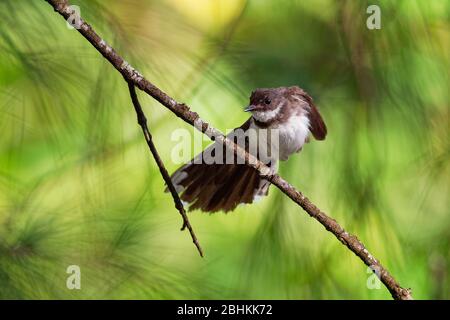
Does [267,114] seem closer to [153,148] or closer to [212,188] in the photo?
[212,188]

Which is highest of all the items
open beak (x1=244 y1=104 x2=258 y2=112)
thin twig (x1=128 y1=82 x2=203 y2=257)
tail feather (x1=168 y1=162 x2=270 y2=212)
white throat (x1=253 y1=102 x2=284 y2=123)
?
white throat (x1=253 y1=102 x2=284 y2=123)

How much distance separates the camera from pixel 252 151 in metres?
1.47

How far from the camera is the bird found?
4.14ft

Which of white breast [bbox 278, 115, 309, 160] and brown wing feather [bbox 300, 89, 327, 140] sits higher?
white breast [bbox 278, 115, 309, 160]

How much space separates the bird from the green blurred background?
9 cm

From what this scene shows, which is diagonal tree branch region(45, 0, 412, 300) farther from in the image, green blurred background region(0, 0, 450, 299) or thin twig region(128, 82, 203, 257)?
green blurred background region(0, 0, 450, 299)

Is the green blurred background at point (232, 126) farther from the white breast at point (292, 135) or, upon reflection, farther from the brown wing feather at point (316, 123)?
the white breast at point (292, 135)

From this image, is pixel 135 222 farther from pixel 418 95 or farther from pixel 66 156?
pixel 418 95

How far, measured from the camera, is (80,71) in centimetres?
112

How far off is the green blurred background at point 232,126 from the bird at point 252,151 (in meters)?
0.09

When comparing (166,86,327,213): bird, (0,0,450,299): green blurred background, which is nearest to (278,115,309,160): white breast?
(166,86,327,213): bird

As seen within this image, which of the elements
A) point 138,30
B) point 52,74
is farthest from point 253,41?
point 52,74

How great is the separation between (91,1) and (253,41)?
0.82 feet

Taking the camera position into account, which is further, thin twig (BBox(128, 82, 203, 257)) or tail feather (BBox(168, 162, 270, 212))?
tail feather (BBox(168, 162, 270, 212))
